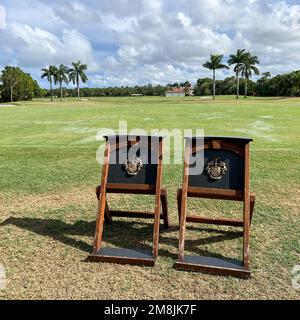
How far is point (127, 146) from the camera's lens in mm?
3811

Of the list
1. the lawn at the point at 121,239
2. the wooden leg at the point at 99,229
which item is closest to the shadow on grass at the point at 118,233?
the lawn at the point at 121,239

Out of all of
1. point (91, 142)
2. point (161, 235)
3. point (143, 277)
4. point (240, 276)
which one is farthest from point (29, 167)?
point (240, 276)

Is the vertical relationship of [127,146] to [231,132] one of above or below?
above

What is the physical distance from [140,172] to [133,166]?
10cm

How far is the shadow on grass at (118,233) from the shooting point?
4.06 meters

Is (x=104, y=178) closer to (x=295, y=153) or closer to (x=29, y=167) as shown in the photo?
(x=29, y=167)

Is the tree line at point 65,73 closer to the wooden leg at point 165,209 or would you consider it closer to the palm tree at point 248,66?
the palm tree at point 248,66

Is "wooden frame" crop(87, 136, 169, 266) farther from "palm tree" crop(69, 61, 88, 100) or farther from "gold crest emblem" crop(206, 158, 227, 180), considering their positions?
"palm tree" crop(69, 61, 88, 100)

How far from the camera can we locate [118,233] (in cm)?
442

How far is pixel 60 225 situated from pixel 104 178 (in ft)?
4.08

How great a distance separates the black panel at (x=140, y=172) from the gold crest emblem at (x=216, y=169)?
570 mm

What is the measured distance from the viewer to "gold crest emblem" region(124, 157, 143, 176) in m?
3.79
